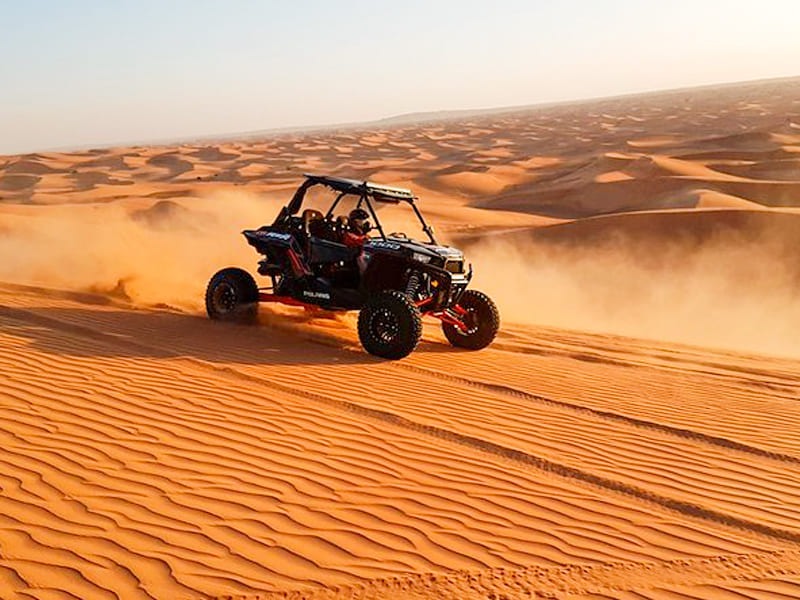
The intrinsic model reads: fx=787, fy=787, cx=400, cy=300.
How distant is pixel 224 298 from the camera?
10.2 m

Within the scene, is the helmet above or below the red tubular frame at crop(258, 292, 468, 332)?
above

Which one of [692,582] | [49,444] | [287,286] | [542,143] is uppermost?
[542,143]

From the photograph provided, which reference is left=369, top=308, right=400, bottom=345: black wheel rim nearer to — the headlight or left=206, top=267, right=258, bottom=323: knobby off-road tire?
the headlight

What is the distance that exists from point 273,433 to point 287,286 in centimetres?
398

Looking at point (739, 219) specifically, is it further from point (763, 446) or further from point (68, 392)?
point (68, 392)

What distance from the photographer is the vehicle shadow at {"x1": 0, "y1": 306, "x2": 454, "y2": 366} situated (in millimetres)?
8266

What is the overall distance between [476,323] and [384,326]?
1.40 m

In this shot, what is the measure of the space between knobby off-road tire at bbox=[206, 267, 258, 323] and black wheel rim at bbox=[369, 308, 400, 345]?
7.20 ft

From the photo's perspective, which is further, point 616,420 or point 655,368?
point 655,368

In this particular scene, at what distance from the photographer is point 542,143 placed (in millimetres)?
65875

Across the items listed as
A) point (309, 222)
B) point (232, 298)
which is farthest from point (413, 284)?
point (232, 298)

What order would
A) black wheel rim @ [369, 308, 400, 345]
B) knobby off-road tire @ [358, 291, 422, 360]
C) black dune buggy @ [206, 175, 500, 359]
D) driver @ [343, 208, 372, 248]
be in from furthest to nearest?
driver @ [343, 208, 372, 248]
black dune buggy @ [206, 175, 500, 359]
black wheel rim @ [369, 308, 400, 345]
knobby off-road tire @ [358, 291, 422, 360]

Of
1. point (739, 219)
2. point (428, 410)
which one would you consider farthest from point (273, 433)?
point (739, 219)

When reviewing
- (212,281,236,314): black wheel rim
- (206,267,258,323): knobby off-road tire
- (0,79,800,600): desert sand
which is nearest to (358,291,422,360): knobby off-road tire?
(0,79,800,600): desert sand
